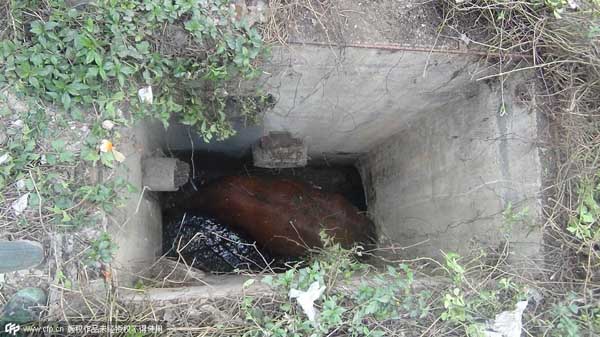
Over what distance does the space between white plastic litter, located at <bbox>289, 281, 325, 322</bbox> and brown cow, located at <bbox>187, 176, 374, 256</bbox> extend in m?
1.73

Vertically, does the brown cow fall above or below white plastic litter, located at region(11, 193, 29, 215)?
below

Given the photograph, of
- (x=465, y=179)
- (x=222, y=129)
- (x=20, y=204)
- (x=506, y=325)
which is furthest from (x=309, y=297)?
(x=465, y=179)

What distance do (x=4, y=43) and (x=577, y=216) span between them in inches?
107

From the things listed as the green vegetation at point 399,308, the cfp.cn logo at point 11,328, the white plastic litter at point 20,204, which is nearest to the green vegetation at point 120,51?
the white plastic litter at point 20,204

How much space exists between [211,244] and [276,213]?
67cm

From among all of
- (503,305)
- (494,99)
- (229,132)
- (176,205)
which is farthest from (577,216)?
(176,205)

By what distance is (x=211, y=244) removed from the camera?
4.07 metres

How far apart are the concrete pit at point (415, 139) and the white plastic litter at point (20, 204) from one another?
51 centimetres

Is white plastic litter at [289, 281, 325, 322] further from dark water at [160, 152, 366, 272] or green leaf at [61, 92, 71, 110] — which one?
dark water at [160, 152, 366, 272]

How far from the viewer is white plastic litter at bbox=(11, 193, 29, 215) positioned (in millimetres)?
1915

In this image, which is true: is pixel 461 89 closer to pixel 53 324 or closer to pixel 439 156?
pixel 439 156

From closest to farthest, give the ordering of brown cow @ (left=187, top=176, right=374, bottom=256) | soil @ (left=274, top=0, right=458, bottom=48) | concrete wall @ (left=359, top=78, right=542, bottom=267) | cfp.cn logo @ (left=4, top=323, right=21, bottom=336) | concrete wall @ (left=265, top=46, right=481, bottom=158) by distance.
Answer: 1. cfp.cn logo @ (left=4, top=323, right=21, bottom=336)
2. soil @ (left=274, top=0, right=458, bottom=48)
3. concrete wall @ (left=265, top=46, right=481, bottom=158)
4. concrete wall @ (left=359, top=78, right=542, bottom=267)
5. brown cow @ (left=187, top=176, right=374, bottom=256)

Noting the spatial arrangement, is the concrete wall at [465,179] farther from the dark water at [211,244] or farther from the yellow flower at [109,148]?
the yellow flower at [109,148]

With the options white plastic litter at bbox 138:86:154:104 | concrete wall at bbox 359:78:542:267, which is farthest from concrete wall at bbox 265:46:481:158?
white plastic litter at bbox 138:86:154:104
